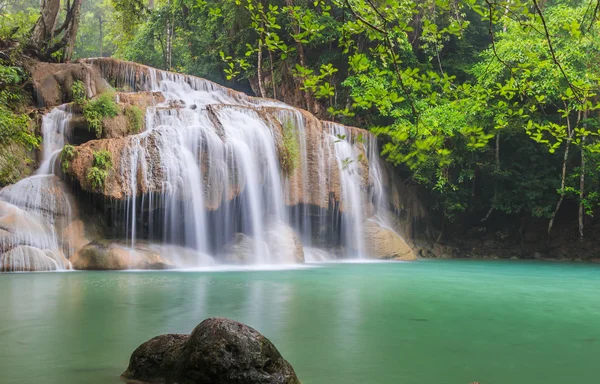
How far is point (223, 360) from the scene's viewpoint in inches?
134

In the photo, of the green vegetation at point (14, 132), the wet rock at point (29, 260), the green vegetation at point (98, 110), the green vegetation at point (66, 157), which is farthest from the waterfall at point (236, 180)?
the green vegetation at point (14, 132)

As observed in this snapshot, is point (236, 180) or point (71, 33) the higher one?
point (71, 33)

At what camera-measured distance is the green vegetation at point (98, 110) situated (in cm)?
1448

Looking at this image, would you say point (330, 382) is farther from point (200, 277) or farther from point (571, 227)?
point (571, 227)

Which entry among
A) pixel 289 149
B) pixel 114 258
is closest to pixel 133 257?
pixel 114 258

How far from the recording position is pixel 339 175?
734 inches

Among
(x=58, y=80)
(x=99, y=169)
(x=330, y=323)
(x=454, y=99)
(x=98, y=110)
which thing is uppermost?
(x=58, y=80)

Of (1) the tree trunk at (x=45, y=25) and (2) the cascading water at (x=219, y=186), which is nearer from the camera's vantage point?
(2) the cascading water at (x=219, y=186)

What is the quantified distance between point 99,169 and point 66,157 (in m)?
0.92

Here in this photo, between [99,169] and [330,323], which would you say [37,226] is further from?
[330,323]

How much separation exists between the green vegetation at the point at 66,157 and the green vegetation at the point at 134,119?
2474 mm

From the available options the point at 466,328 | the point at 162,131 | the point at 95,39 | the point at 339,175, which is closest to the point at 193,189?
the point at 162,131

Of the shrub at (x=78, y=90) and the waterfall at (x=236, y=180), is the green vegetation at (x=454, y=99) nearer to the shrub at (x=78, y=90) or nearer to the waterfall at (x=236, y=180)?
the waterfall at (x=236, y=180)

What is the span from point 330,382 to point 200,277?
754 centimetres
